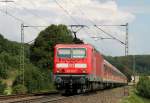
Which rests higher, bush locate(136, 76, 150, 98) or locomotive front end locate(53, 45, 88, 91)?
locomotive front end locate(53, 45, 88, 91)

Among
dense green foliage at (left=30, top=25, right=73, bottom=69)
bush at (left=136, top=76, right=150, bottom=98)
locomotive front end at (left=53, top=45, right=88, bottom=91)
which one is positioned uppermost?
dense green foliage at (left=30, top=25, right=73, bottom=69)

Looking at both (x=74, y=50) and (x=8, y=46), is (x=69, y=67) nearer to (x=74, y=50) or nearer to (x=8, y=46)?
A: (x=74, y=50)

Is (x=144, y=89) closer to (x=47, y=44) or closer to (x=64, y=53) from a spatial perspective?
(x=47, y=44)

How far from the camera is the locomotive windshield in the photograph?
34.5m

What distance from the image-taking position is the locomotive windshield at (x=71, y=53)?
113 feet

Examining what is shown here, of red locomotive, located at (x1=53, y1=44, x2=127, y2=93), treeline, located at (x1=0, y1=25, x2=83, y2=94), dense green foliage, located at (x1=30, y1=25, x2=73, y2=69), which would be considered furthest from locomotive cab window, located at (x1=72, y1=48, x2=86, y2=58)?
dense green foliage, located at (x1=30, y1=25, x2=73, y2=69)

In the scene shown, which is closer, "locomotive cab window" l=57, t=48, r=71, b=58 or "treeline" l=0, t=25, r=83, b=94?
"locomotive cab window" l=57, t=48, r=71, b=58

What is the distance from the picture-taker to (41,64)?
86.1 m

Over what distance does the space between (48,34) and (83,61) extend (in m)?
59.0

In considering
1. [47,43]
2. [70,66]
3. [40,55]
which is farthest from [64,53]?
[47,43]

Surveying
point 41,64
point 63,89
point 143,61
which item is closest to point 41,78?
point 63,89

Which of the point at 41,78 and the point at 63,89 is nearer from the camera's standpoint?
the point at 63,89

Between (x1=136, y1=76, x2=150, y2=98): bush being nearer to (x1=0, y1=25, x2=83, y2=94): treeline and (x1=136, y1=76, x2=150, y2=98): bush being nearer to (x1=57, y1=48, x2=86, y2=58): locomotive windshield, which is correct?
(x1=0, y1=25, x2=83, y2=94): treeline

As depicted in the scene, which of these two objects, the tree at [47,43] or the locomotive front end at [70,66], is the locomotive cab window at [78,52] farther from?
the tree at [47,43]
